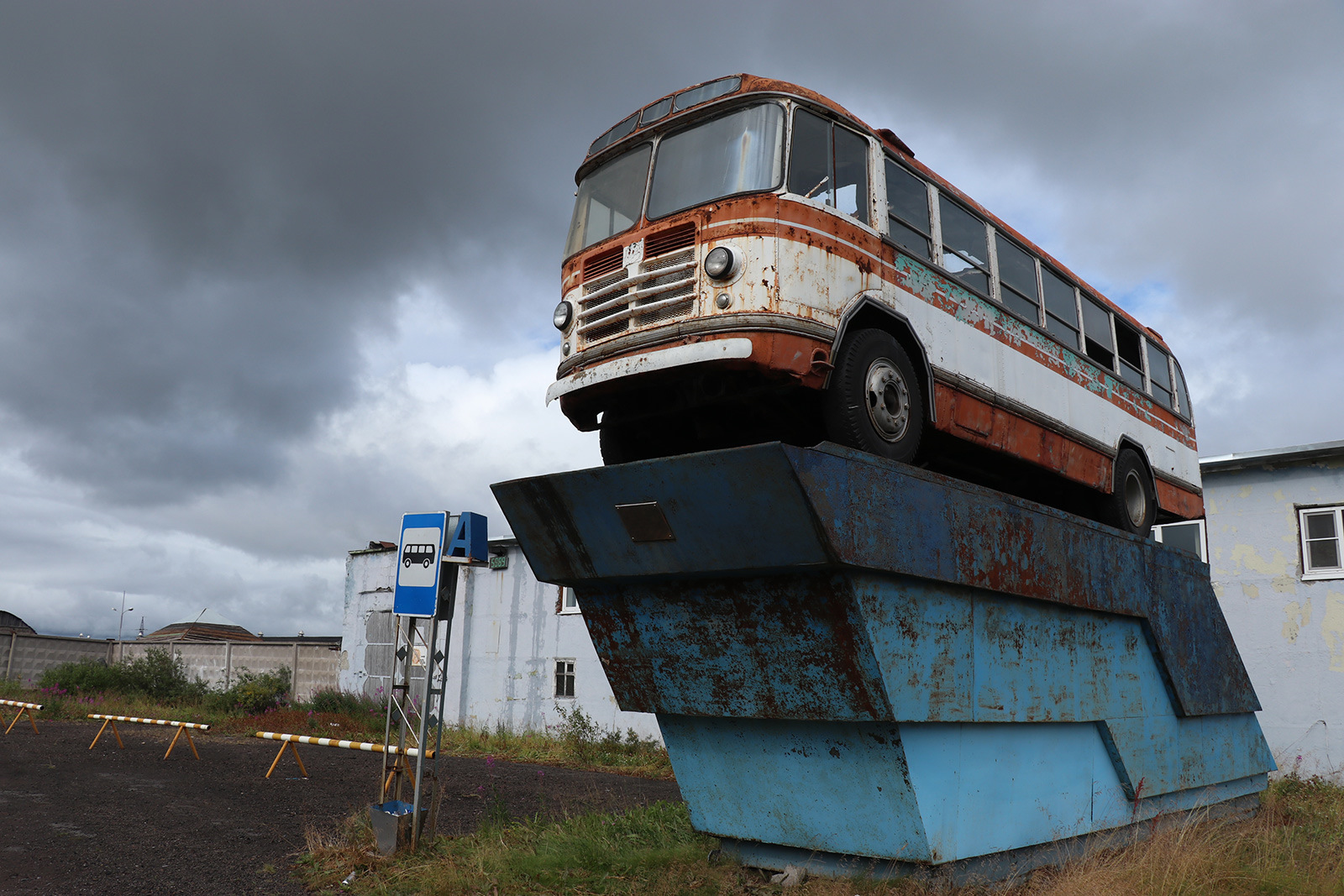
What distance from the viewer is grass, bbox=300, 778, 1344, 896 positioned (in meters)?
4.84

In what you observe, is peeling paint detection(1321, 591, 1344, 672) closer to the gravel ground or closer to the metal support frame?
the gravel ground

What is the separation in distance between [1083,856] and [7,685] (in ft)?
74.7

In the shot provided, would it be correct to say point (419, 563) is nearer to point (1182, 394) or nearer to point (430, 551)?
point (430, 551)

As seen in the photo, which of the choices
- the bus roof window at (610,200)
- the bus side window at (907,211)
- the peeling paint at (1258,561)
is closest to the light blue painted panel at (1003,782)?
the bus side window at (907,211)

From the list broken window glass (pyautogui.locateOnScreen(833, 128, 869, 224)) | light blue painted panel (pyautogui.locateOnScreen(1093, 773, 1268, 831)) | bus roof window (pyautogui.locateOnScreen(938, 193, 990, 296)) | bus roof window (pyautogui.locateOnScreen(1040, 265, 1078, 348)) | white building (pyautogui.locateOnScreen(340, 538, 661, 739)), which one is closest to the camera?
broken window glass (pyautogui.locateOnScreen(833, 128, 869, 224))

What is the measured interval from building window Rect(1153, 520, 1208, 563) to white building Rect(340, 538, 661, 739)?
8131 millimetres

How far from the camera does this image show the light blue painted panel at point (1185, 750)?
19.4 ft

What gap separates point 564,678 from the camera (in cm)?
1669

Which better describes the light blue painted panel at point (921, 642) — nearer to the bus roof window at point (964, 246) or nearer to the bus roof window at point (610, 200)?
the bus roof window at point (964, 246)

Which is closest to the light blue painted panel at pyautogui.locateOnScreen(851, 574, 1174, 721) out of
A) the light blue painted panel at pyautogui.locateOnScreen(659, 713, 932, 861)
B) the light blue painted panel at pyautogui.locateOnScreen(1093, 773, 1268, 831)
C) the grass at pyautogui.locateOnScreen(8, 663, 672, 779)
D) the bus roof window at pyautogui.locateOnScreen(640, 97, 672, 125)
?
the light blue painted panel at pyautogui.locateOnScreen(659, 713, 932, 861)

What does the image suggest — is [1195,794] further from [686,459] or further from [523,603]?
[523,603]

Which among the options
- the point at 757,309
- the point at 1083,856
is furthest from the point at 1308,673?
the point at 757,309

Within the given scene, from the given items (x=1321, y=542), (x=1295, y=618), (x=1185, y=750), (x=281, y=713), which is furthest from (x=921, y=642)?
(x=281, y=713)

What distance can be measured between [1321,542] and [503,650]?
1313 cm
